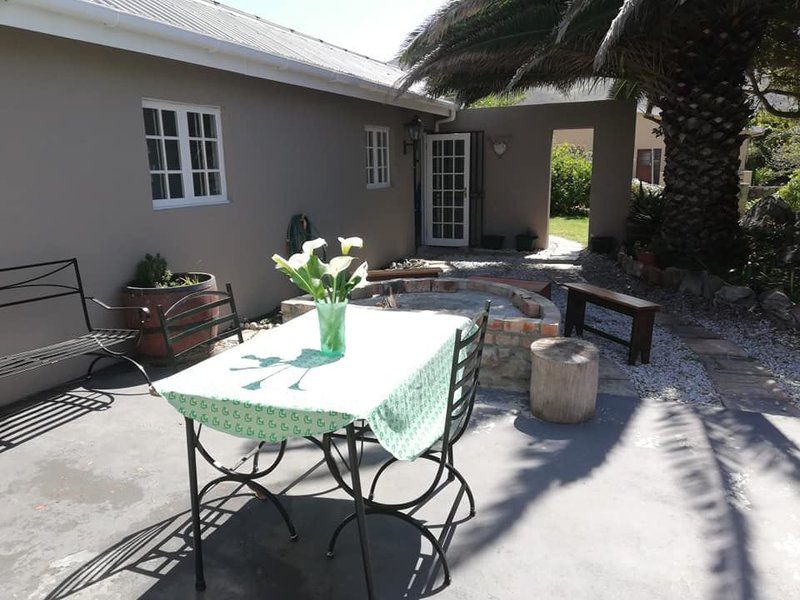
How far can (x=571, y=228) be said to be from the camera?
1512 cm

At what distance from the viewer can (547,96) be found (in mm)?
24078

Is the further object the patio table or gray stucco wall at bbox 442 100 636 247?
gray stucco wall at bbox 442 100 636 247

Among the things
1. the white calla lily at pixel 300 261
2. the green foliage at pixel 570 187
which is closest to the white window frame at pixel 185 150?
the white calla lily at pixel 300 261

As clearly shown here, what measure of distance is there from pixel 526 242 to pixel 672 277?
13.7 ft

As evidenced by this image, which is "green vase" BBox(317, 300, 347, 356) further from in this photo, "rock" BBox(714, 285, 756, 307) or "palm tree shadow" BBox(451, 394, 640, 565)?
"rock" BBox(714, 285, 756, 307)

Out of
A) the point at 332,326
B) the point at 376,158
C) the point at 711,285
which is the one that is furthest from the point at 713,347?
the point at 376,158

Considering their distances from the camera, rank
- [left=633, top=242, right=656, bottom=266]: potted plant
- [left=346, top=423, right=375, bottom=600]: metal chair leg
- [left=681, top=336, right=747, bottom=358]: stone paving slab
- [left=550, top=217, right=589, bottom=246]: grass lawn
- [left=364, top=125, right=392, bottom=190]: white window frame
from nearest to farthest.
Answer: [left=346, top=423, right=375, bottom=600]: metal chair leg, [left=681, top=336, right=747, bottom=358]: stone paving slab, [left=633, top=242, right=656, bottom=266]: potted plant, [left=364, top=125, right=392, bottom=190]: white window frame, [left=550, top=217, right=589, bottom=246]: grass lawn

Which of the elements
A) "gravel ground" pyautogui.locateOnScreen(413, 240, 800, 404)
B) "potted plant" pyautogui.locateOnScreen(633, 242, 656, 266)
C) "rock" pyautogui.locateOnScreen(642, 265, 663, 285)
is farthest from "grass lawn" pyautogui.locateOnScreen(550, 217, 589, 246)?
"rock" pyautogui.locateOnScreen(642, 265, 663, 285)

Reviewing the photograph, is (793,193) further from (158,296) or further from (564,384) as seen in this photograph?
(158,296)

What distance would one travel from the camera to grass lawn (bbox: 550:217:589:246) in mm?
13330

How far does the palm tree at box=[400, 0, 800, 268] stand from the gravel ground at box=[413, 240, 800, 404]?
992 millimetres

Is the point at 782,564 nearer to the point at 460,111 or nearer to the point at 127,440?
the point at 127,440

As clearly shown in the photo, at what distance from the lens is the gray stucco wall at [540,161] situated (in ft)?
34.5

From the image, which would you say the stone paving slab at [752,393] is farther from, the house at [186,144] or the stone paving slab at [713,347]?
the house at [186,144]
